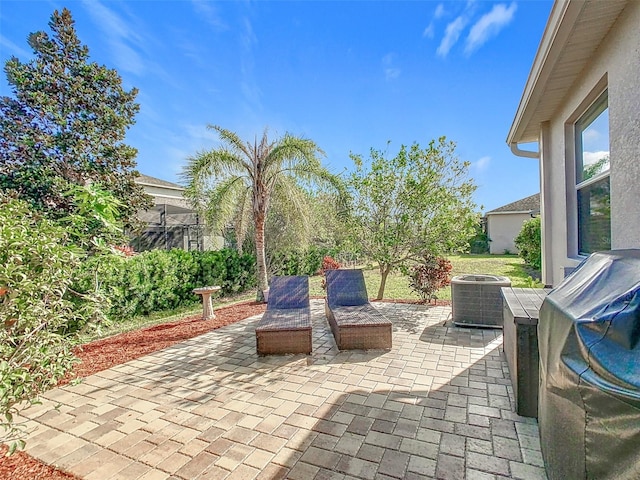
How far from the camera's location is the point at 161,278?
29.3 feet

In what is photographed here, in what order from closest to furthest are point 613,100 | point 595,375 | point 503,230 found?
1. point 595,375
2. point 613,100
3. point 503,230

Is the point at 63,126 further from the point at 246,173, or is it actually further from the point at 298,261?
the point at 298,261

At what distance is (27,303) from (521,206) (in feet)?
103

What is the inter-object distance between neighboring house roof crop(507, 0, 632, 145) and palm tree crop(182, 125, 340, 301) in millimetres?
5057

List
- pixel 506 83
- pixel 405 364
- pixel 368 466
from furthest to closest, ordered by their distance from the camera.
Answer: pixel 506 83
pixel 405 364
pixel 368 466

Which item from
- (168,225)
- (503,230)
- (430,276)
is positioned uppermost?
(168,225)

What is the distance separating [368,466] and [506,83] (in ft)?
35.6

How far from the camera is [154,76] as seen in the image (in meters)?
10.4

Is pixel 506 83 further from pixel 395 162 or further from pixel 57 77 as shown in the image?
pixel 57 77

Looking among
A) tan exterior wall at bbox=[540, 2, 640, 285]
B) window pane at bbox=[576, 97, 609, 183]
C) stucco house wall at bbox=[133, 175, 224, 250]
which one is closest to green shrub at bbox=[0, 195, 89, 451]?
tan exterior wall at bbox=[540, 2, 640, 285]

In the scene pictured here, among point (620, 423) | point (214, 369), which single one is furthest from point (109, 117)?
point (620, 423)

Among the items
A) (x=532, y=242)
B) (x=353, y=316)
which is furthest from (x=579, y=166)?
(x=532, y=242)

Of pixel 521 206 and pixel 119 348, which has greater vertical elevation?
pixel 521 206

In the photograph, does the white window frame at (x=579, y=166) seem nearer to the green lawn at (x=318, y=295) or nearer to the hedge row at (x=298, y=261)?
the green lawn at (x=318, y=295)
